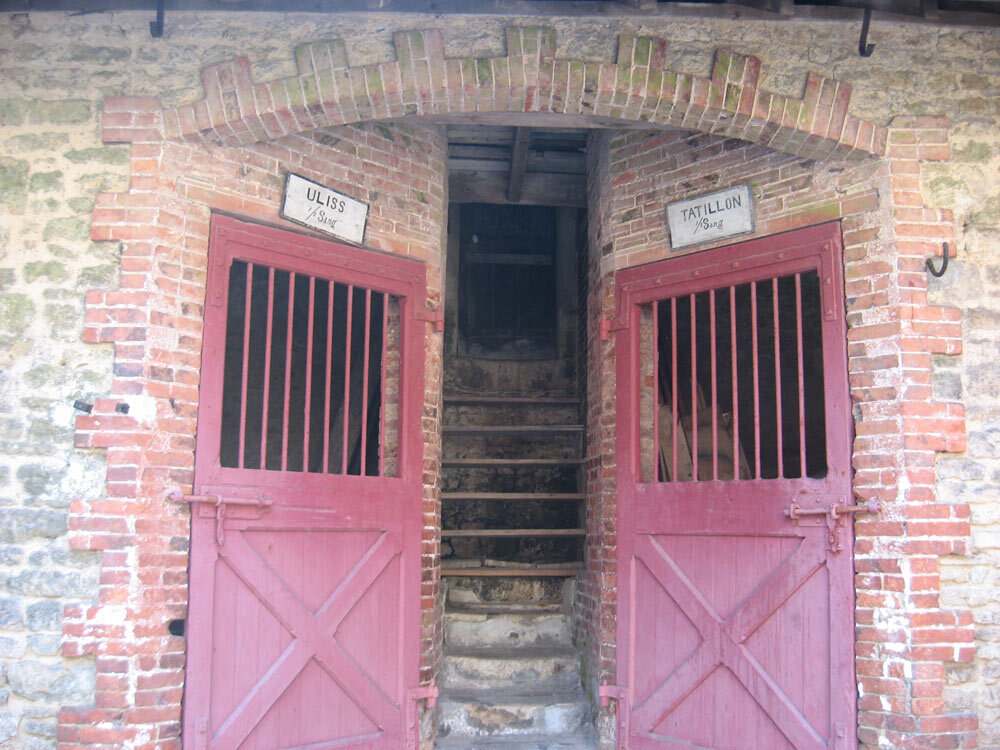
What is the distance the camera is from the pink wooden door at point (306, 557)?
14.6ft

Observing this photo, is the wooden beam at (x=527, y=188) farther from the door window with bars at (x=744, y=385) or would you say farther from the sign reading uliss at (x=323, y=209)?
the sign reading uliss at (x=323, y=209)

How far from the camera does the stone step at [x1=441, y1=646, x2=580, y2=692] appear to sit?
6016mm

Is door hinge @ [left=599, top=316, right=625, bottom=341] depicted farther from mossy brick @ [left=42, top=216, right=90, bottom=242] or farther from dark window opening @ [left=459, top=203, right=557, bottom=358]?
dark window opening @ [left=459, top=203, right=557, bottom=358]

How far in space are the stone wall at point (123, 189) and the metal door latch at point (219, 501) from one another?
0.64 ft

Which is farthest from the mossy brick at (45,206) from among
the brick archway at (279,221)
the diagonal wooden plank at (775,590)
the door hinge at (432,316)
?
the diagonal wooden plank at (775,590)

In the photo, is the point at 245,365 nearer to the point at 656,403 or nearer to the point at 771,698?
the point at 656,403

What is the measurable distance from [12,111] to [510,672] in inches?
172

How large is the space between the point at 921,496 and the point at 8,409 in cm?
434

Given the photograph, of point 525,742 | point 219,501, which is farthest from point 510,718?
point 219,501

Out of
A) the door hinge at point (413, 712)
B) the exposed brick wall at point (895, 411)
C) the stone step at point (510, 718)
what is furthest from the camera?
the stone step at point (510, 718)

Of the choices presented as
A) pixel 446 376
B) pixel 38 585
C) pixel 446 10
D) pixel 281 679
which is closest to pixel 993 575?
pixel 281 679

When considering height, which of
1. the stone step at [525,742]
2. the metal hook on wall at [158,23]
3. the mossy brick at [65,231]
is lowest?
the stone step at [525,742]

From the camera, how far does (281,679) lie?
4605 mm

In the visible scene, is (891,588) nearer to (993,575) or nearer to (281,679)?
(993,575)
